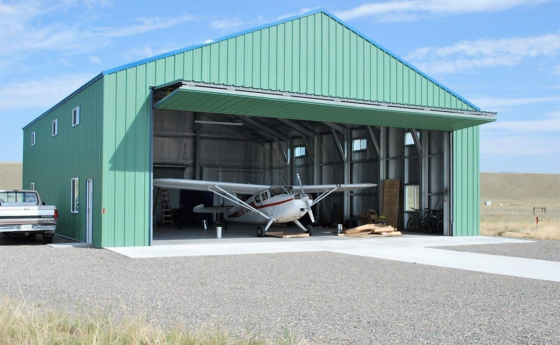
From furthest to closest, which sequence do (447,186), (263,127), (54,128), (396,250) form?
(263,127) < (54,128) < (447,186) < (396,250)

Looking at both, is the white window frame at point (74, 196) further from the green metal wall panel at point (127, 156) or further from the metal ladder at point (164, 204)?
the metal ladder at point (164, 204)

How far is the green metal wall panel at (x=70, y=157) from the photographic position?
1580cm

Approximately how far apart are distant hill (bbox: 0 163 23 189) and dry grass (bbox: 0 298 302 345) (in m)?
86.3

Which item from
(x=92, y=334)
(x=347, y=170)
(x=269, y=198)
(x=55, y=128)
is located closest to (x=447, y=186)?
(x=347, y=170)

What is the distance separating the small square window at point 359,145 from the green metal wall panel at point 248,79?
16.9 ft

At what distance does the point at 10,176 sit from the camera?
94.2m

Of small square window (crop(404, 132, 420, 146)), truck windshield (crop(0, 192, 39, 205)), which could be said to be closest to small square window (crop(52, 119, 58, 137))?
truck windshield (crop(0, 192, 39, 205))

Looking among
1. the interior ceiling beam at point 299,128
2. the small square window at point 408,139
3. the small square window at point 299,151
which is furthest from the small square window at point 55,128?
the small square window at point 408,139

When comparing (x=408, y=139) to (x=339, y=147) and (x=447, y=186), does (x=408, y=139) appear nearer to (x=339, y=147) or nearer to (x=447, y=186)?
(x=447, y=186)

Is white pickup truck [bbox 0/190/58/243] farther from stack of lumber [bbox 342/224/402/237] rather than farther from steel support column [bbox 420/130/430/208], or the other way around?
steel support column [bbox 420/130/430/208]

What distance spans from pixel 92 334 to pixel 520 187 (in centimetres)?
11276

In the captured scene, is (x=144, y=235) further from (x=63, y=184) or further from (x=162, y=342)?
(x=162, y=342)

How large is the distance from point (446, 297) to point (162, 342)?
494cm

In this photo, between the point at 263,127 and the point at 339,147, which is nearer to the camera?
the point at 339,147
